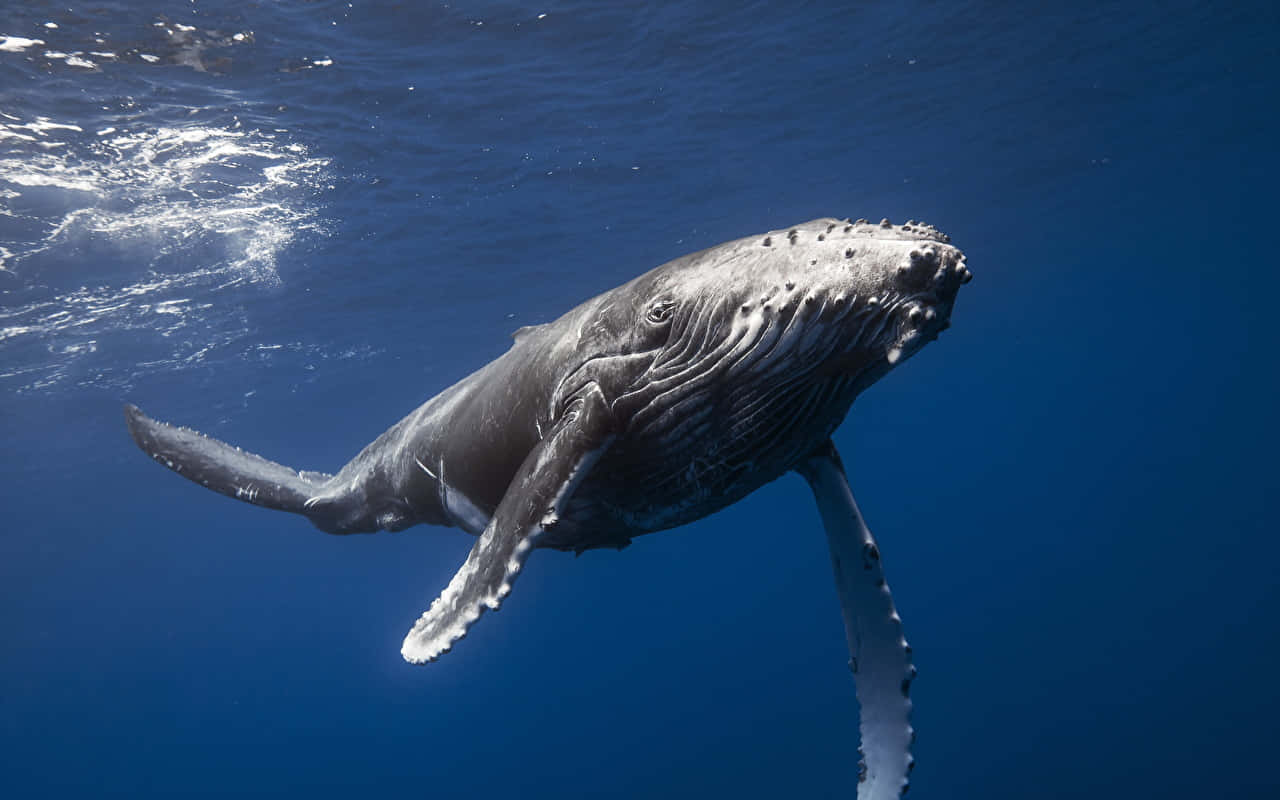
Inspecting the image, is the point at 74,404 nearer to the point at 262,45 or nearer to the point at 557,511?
the point at 262,45

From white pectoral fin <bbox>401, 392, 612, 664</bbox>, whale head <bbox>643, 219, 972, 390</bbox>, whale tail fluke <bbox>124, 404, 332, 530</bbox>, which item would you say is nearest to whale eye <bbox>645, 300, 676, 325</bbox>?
whale head <bbox>643, 219, 972, 390</bbox>

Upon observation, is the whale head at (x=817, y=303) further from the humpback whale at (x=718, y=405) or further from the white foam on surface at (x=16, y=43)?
the white foam on surface at (x=16, y=43)

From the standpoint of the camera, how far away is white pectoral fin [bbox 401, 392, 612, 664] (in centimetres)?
327

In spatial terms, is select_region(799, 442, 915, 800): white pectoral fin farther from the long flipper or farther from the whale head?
the long flipper

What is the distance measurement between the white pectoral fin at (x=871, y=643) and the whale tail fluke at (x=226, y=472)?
4.93m

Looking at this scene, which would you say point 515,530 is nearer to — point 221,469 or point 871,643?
point 871,643

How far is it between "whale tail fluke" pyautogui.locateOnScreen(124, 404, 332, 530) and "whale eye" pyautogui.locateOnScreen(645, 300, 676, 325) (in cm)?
457

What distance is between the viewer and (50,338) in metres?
20.3

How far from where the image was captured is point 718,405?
11.2 ft

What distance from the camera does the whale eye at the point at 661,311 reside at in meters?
3.70

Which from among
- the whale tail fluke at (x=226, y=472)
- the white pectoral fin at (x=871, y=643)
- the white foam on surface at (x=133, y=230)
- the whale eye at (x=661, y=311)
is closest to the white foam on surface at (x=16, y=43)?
the white foam on surface at (x=133, y=230)

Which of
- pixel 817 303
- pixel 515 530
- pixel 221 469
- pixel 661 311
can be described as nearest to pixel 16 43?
pixel 221 469

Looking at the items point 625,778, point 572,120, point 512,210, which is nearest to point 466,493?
point 572,120

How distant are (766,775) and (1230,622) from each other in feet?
75.7
